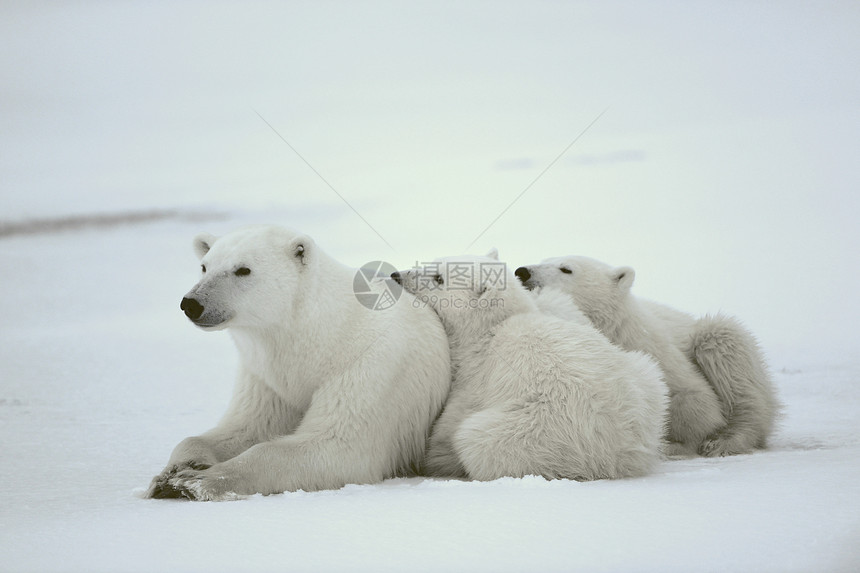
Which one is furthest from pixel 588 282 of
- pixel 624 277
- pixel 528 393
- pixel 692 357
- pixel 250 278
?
pixel 250 278

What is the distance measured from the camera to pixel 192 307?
3.51m

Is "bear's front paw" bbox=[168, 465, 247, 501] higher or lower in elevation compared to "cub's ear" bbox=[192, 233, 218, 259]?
lower

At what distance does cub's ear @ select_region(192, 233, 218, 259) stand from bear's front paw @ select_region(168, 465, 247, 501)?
1.14m

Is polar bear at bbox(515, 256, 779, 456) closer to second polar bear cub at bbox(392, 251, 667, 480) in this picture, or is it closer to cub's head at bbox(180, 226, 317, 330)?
second polar bear cub at bbox(392, 251, 667, 480)

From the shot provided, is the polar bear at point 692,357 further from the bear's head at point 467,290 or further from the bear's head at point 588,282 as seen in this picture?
the bear's head at point 467,290

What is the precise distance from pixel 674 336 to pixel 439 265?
5.61 ft

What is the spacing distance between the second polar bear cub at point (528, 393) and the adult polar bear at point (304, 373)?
0.49 feet

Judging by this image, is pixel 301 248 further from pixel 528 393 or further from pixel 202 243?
pixel 528 393

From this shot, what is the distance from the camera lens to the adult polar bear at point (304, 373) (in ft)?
11.6

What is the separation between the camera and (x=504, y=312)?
416cm

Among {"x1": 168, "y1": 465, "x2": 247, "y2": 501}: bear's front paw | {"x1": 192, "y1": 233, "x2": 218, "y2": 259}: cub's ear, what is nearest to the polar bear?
{"x1": 192, "y1": 233, "x2": 218, "y2": 259}: cub's ear

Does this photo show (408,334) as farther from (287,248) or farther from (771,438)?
(771,438)

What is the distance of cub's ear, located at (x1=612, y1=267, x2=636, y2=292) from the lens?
16.2 feet

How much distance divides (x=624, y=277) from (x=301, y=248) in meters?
2.00
